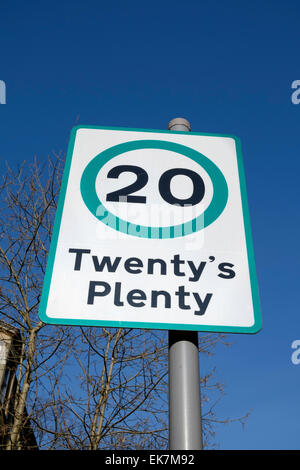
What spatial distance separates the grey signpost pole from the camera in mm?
908

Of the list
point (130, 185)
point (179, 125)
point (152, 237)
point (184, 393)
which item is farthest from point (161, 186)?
point (184, 393)

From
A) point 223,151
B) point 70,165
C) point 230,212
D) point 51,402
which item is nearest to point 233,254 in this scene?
point 230,212

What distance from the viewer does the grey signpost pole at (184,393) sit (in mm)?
908

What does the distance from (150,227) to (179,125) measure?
0.57 metres

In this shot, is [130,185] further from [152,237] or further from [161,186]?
[152,237]

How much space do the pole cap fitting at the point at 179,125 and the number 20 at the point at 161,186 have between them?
0.83 feet

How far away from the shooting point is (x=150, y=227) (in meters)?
1.27

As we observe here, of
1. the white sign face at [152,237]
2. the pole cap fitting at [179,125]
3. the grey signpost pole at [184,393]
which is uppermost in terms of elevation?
the pole cap fitting at [179,125]

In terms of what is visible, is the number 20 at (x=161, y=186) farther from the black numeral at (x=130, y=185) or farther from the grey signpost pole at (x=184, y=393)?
the grey signpost pole at (x=184, y=393)

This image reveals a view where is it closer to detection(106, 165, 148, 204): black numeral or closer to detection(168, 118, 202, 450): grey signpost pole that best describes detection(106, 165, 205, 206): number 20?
detection(106, 165, 148, 204): black numeral

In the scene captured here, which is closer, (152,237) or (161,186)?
(152,237)

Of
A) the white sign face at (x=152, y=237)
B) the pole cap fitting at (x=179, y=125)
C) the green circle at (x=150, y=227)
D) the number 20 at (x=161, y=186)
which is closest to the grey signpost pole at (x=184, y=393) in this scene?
the white sign face at (x=152, y=237)

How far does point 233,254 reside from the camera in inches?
48.5
